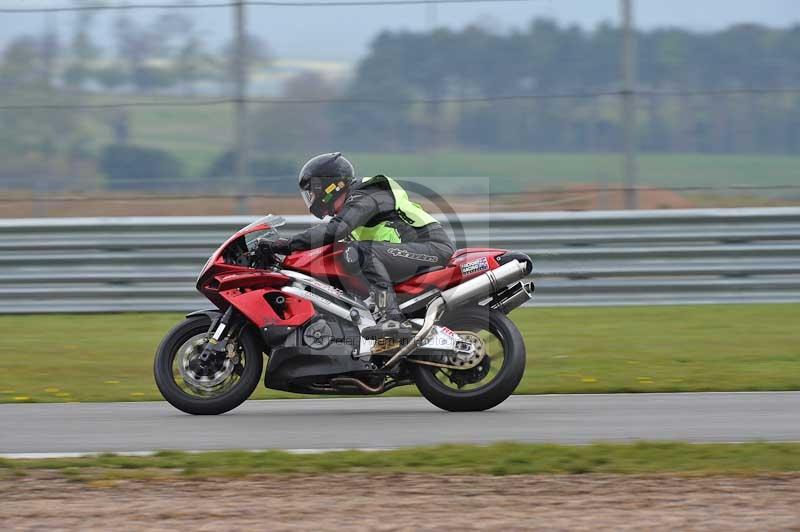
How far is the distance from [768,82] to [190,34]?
5620 mm

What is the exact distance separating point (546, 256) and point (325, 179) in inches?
201

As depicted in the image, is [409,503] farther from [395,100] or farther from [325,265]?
[395,100]

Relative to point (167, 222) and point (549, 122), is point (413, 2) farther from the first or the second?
point (167, 222)

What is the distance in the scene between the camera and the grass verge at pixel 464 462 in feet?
20.4

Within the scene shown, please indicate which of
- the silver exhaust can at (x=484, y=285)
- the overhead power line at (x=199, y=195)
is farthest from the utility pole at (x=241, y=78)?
the silver exhaust can at (x=484, y=285)

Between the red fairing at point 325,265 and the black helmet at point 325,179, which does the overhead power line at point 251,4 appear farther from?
the red fairing at point 325,265

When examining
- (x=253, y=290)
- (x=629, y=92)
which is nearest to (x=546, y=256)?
(x=629, y=92)

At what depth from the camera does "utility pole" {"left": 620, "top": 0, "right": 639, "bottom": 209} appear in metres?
13.1

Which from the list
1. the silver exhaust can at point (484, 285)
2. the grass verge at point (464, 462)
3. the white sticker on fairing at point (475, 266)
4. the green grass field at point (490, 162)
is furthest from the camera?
the green grass field at point (490, 162)

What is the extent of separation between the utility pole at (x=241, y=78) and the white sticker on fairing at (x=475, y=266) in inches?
210

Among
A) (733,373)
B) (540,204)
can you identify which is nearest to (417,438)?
(733,373)

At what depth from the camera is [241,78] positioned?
43.1ft

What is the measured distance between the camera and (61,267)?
13000 millimetres

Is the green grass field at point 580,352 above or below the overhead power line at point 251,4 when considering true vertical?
below
